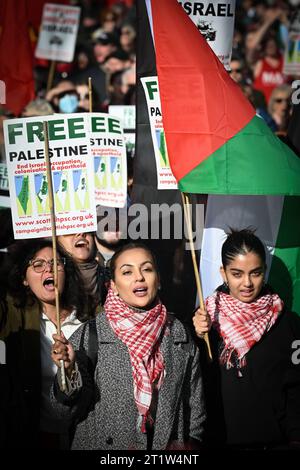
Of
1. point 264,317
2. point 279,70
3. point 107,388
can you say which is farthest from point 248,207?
point 279,70

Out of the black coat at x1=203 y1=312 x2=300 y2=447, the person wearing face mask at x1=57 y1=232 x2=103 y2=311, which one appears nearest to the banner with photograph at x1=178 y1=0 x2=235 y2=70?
the person wearing face mask at x1=57 y1=232 x2=103 y2=311

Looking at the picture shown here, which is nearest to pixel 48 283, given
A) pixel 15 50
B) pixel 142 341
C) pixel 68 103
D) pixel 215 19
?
pixel 142 341

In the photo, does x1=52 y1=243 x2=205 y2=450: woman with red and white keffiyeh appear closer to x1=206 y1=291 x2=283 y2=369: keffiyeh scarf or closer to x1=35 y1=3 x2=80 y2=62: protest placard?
x1=206 y1=291 x2=283 y2=369: keffiyeh scarf

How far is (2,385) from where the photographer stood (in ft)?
14.7

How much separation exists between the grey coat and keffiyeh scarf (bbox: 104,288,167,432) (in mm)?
35

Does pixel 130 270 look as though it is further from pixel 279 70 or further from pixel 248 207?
pixel 279 70

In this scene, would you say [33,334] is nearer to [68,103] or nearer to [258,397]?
[258,397]

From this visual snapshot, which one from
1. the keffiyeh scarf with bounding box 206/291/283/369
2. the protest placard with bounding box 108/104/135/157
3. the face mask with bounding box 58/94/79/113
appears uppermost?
the protest placard with bounding box 108/104/135/157

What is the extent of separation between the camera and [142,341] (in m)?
4.32

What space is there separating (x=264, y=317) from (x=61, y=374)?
1.26 metres

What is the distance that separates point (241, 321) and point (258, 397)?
1.45 ft

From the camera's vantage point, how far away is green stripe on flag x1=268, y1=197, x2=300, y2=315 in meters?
5.27

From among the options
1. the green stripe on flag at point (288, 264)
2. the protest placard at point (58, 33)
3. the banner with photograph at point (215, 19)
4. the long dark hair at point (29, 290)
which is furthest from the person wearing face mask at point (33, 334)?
the protest placard at point (58, 33)
